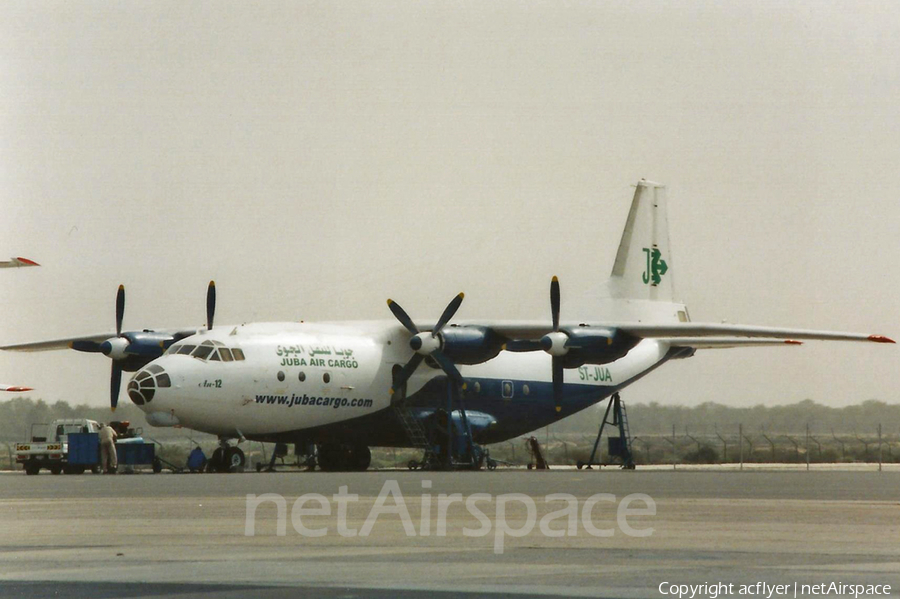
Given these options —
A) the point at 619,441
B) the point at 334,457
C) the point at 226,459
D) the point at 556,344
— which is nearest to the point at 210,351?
the point at 226,459

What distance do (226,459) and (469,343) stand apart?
7609 millimetres

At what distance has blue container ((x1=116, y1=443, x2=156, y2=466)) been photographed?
40062mm

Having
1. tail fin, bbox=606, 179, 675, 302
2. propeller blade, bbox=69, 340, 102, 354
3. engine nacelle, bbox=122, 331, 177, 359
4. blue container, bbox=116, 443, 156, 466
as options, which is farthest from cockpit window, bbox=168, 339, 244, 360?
tail fin, bbox=606, 179, 675, 302

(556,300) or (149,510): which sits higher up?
(556,300)

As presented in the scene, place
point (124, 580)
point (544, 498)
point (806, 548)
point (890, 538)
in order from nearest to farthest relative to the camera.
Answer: point (124, 580), point (806, 548), point (890, 538), point (544, 498)

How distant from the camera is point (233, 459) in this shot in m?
37.2

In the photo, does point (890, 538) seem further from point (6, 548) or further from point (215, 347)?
point (215, 347)

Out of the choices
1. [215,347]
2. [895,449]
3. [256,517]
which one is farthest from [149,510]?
[895,449]

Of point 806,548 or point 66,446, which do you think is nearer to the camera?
point 806,548

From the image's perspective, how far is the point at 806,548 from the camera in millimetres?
12945

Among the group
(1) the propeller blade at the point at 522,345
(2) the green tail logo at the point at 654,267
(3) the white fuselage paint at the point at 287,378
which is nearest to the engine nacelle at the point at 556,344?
(1) the propeller blade at the point at 522,345

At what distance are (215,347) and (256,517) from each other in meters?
20.0

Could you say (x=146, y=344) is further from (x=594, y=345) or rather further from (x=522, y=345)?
(x=594, y=345)
